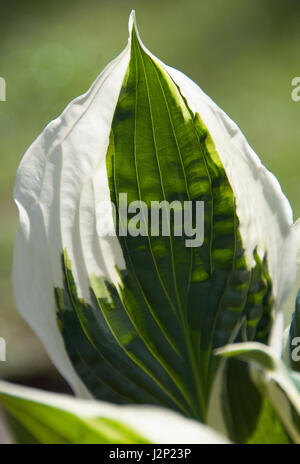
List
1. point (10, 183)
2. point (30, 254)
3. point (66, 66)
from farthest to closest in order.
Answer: point (66, 66), point (10, 183), point (30, 254)

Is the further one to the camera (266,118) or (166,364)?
(266,118)

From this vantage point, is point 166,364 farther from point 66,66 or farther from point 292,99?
point 66,66

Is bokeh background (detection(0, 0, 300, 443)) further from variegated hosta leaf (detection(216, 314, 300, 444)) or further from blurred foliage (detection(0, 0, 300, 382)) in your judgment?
variegated hosta leaf (detection(216, 314, 300, 444))

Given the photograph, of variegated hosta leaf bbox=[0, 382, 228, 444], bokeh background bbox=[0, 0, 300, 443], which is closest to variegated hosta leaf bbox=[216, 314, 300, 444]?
variegated hosta leaf bbox=[0, 382, 228, 444]

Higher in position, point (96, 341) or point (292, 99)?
point (292, 99)

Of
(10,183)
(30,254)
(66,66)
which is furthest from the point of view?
(66,66)

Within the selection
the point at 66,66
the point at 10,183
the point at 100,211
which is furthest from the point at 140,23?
the point at 100,211
